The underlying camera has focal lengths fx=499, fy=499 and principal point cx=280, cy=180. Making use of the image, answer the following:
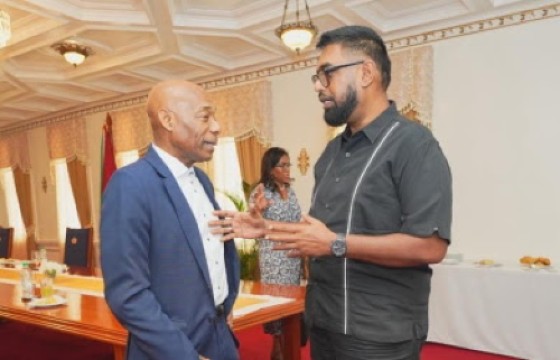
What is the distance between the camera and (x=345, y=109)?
146cm

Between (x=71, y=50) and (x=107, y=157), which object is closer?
(x=107, y=157)

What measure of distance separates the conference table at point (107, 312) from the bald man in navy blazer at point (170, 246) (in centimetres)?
72

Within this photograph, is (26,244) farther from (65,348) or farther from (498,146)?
(498,146)

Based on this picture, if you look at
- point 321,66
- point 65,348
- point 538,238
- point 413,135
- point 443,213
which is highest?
point 321,66

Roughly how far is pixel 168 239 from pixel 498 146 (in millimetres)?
3941

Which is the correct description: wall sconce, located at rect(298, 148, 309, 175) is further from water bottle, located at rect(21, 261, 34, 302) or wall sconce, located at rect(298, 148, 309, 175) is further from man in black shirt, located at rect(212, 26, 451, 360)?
man in black shirt, located at rect(212, 26, 451, 360)

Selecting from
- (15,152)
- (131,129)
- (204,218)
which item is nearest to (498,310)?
(204,218)

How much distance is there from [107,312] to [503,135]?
3.71 meters

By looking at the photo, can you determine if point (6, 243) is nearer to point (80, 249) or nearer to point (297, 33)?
point (80, 249)

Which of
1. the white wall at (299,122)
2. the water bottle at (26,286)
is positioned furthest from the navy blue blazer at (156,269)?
the white wall at (299,122)

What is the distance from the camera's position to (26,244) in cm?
945

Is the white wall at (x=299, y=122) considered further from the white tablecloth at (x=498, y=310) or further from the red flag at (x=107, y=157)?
the red flag at (x=107, y=157)

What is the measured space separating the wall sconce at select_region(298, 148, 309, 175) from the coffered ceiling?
112 cm

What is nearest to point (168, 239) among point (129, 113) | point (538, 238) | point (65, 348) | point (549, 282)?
point (65, 348)
